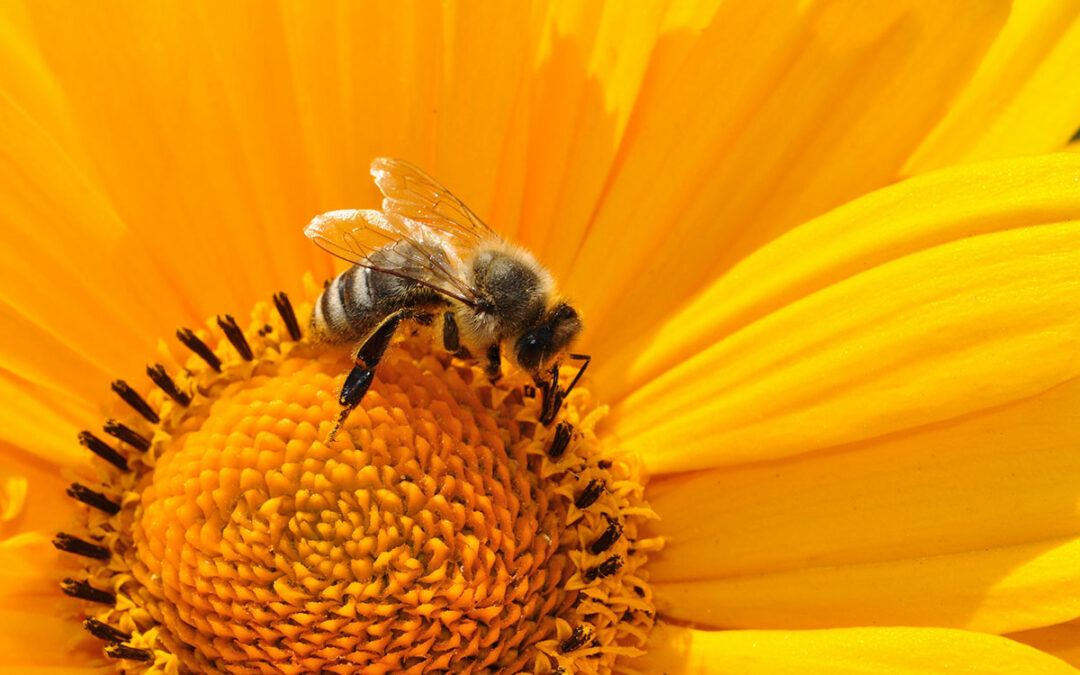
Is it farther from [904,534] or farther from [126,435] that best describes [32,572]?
[904,534]

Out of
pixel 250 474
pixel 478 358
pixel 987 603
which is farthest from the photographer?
pixel 478 358

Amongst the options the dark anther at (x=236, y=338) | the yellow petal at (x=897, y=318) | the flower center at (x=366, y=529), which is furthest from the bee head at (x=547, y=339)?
the dark anther at (x=236, y=338)

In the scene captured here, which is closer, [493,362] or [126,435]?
[493,362]

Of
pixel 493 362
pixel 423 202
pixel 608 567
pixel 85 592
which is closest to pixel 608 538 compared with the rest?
pixel 608 567

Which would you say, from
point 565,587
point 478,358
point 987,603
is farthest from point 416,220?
point 987,603

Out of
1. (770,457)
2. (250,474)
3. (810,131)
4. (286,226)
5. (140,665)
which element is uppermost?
(810,131)

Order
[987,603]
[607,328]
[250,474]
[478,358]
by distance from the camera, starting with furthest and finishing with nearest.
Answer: [607,328]
[478,358]
[250,474]
[987,603]

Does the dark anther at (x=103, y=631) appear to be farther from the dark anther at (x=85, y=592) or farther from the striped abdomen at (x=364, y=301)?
the striped abdomen at (x=364, y=301)

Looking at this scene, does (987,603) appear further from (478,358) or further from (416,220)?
(416,220)
